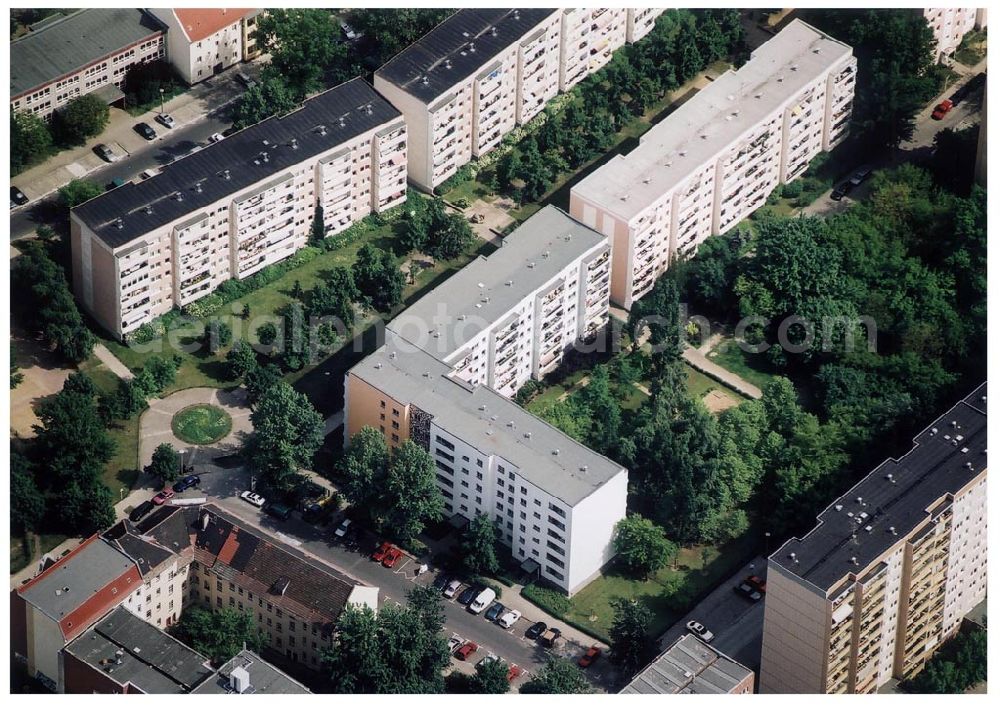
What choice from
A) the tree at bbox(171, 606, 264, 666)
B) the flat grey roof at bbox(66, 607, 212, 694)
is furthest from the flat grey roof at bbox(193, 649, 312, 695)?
the tree at bbox(171, 606, 264, 666)

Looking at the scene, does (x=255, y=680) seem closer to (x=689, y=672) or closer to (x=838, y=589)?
(x=689, y=672)

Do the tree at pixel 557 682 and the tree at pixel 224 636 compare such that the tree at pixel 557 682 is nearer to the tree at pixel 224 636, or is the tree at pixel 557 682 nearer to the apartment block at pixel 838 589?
the apartment block at pixel 838 589

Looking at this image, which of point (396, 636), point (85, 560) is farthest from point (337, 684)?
point (85, 560)

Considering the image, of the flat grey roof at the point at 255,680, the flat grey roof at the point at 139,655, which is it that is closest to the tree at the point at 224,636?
the flat grey roof at the point at 139,655

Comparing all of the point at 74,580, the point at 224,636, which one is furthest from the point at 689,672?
the point at 74,580

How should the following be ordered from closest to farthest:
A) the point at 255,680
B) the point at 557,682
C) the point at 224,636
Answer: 1. the point at 255,680
2. the point at 557,682
3. the point at 224,636

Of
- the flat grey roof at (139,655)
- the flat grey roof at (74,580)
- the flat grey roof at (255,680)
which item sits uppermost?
the flat grey roof at (74,580)

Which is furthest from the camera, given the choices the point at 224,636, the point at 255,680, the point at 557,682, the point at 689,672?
the point at 224,636
